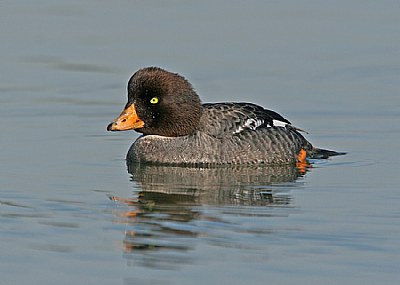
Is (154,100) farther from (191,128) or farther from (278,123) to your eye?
(278,123)

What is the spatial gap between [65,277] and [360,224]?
3663 mm

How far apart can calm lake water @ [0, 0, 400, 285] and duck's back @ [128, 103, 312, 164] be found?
346 mm

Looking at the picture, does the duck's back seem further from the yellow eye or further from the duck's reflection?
the yellow eye

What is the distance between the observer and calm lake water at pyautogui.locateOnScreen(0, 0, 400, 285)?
13312mm

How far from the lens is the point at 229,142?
19.4 meters

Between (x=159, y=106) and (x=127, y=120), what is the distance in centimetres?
54

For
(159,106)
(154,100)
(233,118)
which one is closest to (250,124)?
(233,118)

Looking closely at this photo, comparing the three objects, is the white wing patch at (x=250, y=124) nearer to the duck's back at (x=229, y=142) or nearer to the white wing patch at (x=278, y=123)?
the duck's back at (x=229, y=142)

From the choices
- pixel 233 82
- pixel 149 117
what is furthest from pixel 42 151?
pixel 233 82

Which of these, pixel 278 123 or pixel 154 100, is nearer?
pixel 154 100

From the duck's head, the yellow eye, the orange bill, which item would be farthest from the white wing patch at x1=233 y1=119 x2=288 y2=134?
the orange bill

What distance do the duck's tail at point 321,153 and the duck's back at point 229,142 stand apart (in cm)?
11

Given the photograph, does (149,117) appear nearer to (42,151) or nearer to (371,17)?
(42,151)

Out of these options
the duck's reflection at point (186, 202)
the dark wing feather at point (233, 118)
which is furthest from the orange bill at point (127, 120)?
the dark wing feather at point (233, 118)
